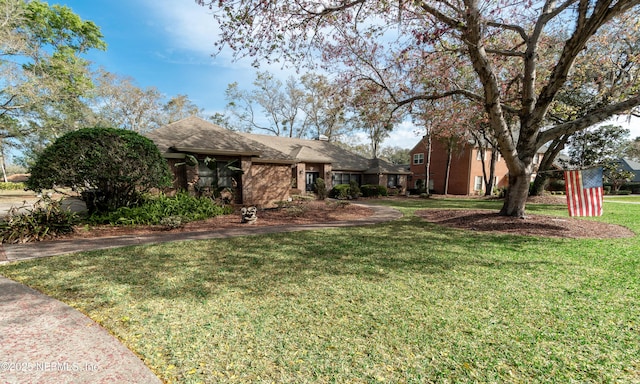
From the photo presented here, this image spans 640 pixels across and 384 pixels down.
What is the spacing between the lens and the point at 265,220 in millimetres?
10602

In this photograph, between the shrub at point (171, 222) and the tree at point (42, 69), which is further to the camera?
the tree at point (42, 69)

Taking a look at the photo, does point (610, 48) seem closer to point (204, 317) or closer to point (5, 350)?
point (204, 317)

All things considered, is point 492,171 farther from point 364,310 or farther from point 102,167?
point 102,167

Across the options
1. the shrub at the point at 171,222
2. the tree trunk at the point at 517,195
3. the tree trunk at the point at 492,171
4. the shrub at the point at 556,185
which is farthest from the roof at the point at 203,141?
the shrub at the point at 556,185

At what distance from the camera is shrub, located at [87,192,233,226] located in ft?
29.7

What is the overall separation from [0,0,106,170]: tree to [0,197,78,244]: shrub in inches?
545

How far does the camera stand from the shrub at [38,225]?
689cm

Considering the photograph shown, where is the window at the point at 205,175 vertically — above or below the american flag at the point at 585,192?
above

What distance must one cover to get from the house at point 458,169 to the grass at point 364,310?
24.7 m

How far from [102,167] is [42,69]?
657 inches

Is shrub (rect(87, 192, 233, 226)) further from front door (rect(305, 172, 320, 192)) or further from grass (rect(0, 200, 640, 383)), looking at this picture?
front door (rect(305, 172, 320, 192))

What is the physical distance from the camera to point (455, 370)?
2361 millimetres

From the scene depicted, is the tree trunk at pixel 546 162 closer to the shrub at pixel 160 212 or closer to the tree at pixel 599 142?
the tree at pixel 599 142

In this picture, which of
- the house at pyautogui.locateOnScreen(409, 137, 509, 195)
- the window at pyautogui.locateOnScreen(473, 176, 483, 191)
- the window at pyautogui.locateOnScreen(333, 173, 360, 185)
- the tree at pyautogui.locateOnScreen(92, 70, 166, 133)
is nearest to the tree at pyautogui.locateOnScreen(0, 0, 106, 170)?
the tree at pyautogui.locateOnScreen(92, 70, 166, 133)
